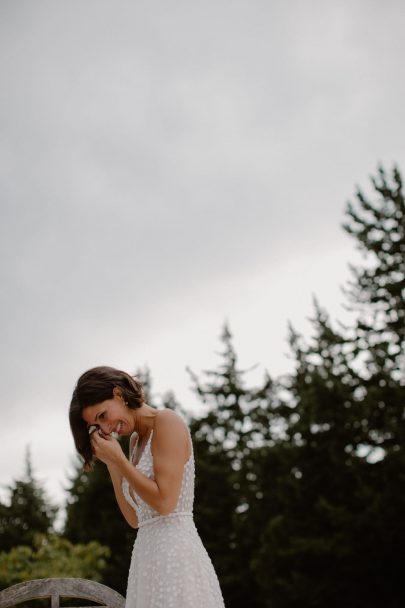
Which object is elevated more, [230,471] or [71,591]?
[230,471]

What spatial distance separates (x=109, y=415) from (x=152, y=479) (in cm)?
32

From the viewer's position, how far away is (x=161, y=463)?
8.27 feet

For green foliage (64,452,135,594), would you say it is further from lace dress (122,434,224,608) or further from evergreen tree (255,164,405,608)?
lace dress (122,434,224,608)

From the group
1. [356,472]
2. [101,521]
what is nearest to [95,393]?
[356,472]

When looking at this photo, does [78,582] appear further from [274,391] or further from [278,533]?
[274,391]

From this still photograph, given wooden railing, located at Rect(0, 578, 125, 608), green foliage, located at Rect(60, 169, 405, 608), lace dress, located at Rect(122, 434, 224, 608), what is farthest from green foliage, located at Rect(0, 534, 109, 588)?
lace dress, located at Rect(122, 434, 224, 608)

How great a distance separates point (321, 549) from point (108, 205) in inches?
462

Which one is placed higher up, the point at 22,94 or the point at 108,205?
the point at 22,94

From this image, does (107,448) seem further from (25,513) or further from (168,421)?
(25,513)

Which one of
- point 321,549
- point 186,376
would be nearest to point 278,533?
point 321,549

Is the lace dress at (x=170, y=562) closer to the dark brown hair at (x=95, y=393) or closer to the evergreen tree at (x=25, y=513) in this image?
the dark brown hair at (x=95, y=393)

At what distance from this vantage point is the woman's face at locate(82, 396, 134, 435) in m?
2.64

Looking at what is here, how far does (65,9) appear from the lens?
13.3 meters

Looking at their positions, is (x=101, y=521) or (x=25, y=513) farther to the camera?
(x=25, y=513)
